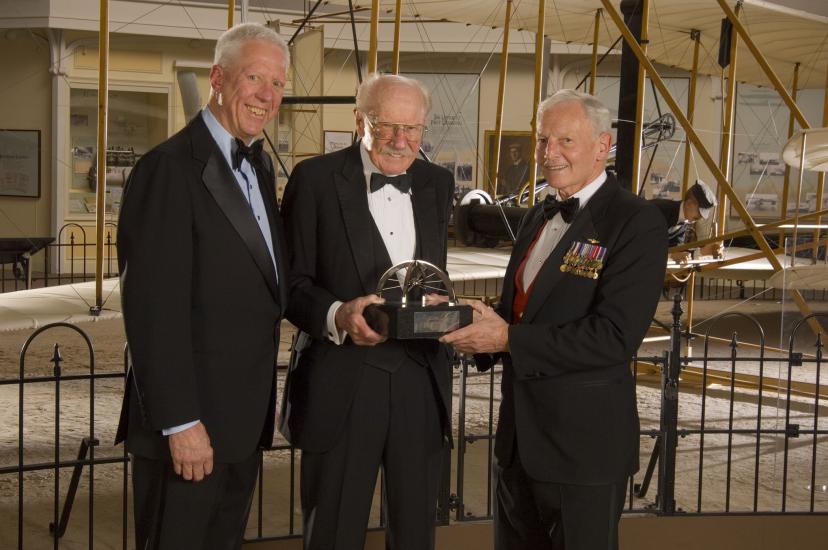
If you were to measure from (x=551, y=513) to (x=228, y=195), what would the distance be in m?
0.95

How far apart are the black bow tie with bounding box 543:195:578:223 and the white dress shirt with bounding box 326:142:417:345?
1.00 ft

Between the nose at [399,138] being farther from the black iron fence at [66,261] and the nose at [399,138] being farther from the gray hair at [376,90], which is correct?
the black iron fence at [66,261]

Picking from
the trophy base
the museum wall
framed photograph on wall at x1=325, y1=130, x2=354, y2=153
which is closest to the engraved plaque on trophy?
the trophy base

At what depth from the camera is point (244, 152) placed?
6.36 ft

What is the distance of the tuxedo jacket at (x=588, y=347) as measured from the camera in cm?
196

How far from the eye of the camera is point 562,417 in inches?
79.8

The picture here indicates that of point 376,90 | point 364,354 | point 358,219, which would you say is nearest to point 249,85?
point 376,90

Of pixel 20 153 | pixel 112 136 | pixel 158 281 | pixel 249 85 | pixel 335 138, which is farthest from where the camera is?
pixel 335 138

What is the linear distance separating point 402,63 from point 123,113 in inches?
157

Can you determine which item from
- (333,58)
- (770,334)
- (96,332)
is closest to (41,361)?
(96,332)

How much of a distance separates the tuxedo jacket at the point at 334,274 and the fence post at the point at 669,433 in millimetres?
1796

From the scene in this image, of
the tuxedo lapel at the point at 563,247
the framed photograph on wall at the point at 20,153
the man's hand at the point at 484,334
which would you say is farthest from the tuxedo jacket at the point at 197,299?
the framed photograph on wall at the point at 20,153

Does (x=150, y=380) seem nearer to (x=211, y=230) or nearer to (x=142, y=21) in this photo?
(x=211, y=230)

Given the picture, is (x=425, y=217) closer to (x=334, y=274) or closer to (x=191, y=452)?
(x=334, y=274)
